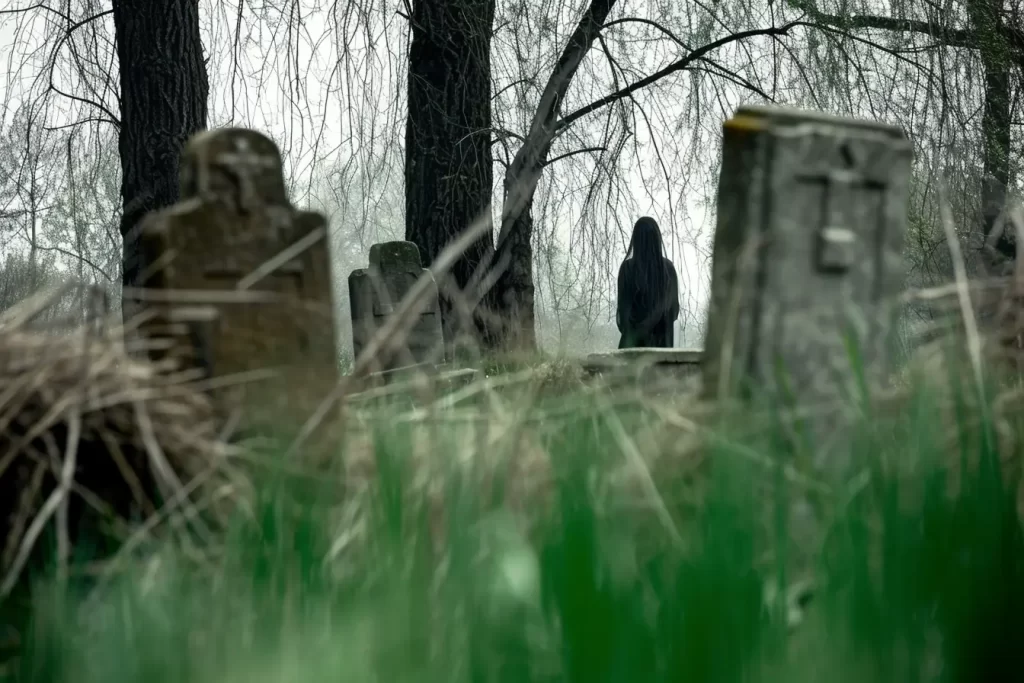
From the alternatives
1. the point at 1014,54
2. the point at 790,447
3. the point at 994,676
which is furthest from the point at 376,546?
the point at 1014,54

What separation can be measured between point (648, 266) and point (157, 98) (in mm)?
3784

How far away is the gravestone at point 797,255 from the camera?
197 cm

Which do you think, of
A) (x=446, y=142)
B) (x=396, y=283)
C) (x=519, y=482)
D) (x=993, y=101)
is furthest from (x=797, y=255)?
(x=993, y=101)

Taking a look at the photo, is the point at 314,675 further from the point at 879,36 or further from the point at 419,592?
the point at 879,36

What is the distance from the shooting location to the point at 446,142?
735 cm

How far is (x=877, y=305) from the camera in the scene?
2.09m

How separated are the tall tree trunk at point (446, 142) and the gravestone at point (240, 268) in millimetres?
4679

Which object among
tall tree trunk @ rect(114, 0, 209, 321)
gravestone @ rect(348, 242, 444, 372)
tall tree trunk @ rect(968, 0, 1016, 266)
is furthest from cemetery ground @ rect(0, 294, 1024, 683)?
tall tree trunk @ rect(968, 0, 1016, 266)

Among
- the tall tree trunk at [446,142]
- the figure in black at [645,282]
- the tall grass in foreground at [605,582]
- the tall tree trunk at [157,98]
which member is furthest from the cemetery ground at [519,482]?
the figure in black at [645,282]

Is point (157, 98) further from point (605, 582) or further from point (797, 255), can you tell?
point (605, 582)

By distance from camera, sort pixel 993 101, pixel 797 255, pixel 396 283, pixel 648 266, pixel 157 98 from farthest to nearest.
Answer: pixel 648 266 < pixel 993 101 < pixel 157 98 < pixel 396 283 < pixel 797 255

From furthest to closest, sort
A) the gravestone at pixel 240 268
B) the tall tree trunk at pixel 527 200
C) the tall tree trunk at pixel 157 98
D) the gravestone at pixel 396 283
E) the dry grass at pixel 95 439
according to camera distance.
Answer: the tall tree trunk at pixel 527 200
the tall tree trunk at pixel 157 98
the gravestone at pixel 396 283
the gravestone at pixel 240 268
the dry grass at pixel 95 439

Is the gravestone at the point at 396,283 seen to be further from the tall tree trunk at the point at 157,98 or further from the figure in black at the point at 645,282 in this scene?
the figure in black at the point at 645,282

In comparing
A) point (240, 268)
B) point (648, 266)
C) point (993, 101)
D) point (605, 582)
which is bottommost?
point (605, 582)
